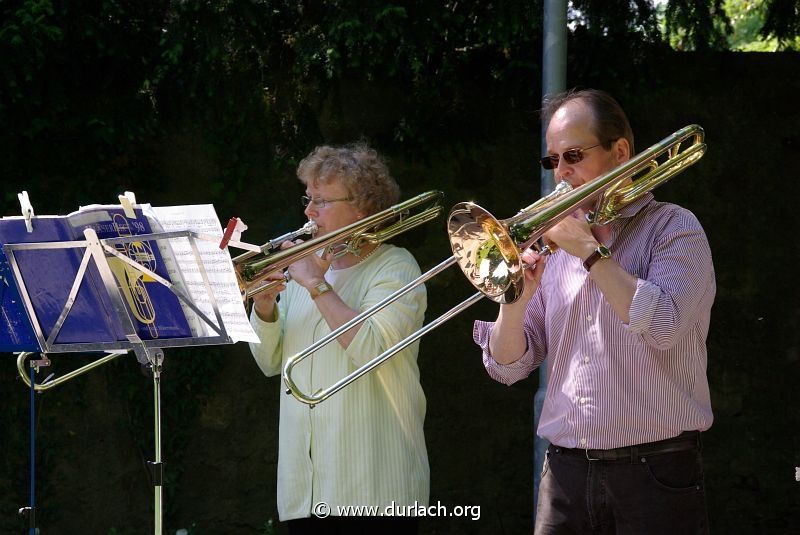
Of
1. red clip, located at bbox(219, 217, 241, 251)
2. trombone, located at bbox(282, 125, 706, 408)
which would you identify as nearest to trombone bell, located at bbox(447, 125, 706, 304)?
trombone, located at bbox(282, 125, 706, 408)

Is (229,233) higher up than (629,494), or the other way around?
(229,233)

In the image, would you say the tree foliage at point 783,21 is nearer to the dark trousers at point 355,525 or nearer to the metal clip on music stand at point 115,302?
the dark trousers at point 355,525

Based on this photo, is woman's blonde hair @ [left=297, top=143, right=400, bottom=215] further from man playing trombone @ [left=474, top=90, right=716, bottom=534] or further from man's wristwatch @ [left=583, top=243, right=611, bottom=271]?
man's wristwatch @ [left=583, top=243, right=611, bottom=271]

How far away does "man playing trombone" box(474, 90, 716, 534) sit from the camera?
2.45 m

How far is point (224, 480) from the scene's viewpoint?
466 centimetres

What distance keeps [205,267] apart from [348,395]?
787mm

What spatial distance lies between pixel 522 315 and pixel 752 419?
2.44m

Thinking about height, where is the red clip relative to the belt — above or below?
above

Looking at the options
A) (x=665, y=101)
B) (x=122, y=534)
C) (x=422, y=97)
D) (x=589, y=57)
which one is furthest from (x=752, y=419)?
(x=122, y=534)

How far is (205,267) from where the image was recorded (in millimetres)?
2709

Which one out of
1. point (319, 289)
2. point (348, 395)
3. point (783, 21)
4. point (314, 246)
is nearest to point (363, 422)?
point (348, 395)

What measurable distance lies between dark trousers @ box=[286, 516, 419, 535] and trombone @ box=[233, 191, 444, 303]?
0.78 meters

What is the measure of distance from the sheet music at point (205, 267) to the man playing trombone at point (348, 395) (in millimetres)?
537

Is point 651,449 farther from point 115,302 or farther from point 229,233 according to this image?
point 115,302
